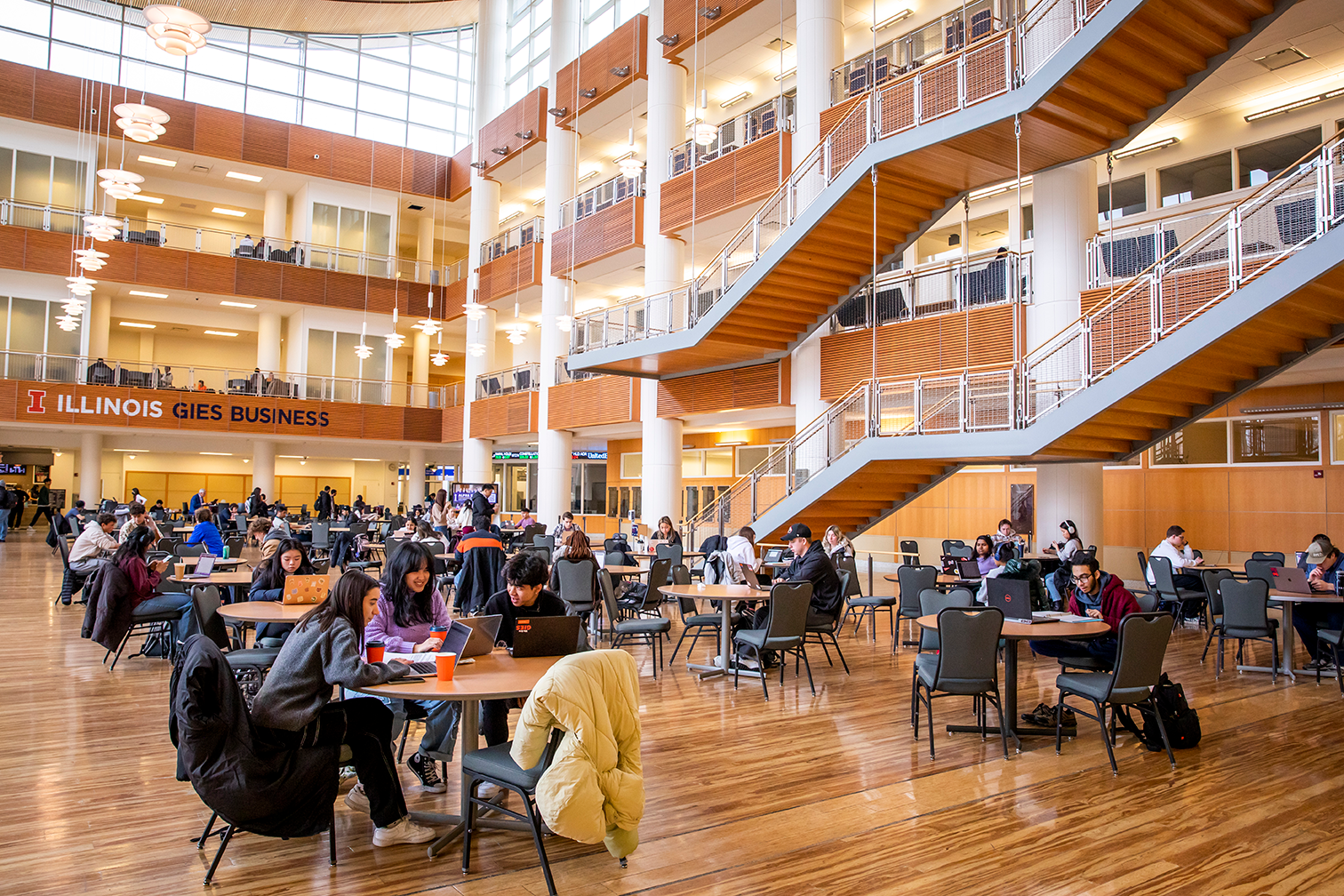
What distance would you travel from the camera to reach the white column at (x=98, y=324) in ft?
83.9

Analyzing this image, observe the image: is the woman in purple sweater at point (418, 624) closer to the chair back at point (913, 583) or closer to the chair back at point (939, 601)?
the chair back at point (939, 601)

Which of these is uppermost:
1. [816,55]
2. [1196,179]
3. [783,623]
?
[816,55]

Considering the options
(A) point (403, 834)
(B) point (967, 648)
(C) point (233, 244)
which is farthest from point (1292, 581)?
(C) point (233, 244)

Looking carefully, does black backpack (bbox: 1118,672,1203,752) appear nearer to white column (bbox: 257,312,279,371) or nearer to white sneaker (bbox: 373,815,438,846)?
white sneaker (bbox: 373,815,438,846)

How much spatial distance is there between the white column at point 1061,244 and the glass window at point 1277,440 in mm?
4556

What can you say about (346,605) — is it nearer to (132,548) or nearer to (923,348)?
(132,548)

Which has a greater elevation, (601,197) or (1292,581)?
(601,197)

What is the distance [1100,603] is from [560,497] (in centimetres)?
1774

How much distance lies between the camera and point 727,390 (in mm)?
17500

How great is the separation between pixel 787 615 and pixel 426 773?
3351 mm

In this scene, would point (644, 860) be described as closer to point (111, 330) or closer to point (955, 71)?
point (955, 71)

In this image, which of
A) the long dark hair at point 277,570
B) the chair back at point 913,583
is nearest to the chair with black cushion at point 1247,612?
the chair back at point 913,583

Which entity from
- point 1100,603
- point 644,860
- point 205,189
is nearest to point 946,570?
point 1100,603

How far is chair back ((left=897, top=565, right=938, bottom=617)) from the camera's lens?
896cm
